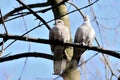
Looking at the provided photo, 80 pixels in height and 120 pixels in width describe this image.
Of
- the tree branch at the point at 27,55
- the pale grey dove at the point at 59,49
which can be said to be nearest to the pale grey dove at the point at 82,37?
the pale grey dove at the point at 59,49

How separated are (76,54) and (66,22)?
106 centimetres

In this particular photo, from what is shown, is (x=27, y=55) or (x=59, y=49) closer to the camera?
(x=27, y=55)

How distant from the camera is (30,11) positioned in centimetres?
369

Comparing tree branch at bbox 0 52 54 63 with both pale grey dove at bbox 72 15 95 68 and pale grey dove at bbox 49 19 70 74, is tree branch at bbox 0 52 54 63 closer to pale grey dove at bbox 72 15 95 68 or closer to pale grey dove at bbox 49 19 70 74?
pale grey dove at bbox 49 19 70 74

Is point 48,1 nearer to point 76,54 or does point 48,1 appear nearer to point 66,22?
point 66,22

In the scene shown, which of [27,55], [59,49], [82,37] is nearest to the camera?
[27,55]

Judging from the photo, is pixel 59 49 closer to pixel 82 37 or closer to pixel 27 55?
pixel 82 37

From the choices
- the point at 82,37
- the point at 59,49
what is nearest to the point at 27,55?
the point at 59,49

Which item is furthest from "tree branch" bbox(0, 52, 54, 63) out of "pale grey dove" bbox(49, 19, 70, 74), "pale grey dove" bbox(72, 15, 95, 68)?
"pale grey dove" bbox(72, 15, 95, 68)

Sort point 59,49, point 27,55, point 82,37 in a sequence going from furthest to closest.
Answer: point 82,37 < point 59,49 < point 27,55

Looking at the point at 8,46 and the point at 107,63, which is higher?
the point at 8,46

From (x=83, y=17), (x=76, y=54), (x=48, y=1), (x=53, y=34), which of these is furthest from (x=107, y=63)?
(x=48, y=1)

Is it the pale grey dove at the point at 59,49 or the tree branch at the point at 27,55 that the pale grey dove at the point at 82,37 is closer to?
the pale grey dove at the point at 59,49

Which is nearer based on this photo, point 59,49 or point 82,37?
point 59,49
